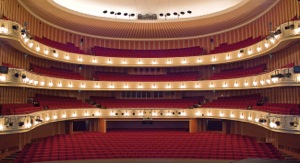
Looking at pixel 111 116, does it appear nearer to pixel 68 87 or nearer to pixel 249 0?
pixel 68 87

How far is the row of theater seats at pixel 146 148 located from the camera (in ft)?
50.0

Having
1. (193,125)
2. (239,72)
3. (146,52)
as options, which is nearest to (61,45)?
(146,52)

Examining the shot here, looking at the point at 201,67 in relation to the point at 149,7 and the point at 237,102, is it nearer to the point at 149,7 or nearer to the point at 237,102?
the point at 237,102

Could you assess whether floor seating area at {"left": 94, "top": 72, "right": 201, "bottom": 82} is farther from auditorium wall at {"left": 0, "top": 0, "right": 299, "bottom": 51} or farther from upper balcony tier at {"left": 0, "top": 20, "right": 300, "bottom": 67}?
auditorium wall at {"left": 0, "top": 0, "right": 299, "bottom": 51}

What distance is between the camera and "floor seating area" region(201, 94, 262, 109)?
2067cm

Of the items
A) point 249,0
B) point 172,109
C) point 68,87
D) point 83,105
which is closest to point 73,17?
point 68,87

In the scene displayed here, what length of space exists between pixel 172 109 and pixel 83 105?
7129 millimetres

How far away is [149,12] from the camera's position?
24.1 meters

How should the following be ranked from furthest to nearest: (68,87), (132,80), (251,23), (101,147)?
1. (132,80)
2. (251,23)
3. (68,87)
4. (101,147)

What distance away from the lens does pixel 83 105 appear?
2316cm

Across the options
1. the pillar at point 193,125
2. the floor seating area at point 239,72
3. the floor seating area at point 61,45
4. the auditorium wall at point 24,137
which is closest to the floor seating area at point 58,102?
the auditorium wall at point 24,137

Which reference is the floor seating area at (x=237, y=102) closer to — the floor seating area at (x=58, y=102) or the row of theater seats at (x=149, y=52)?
the row of theater seats at (x=149, y=52)

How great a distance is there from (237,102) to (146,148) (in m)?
8.79

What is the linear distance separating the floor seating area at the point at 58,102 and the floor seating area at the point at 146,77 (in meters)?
3.37
